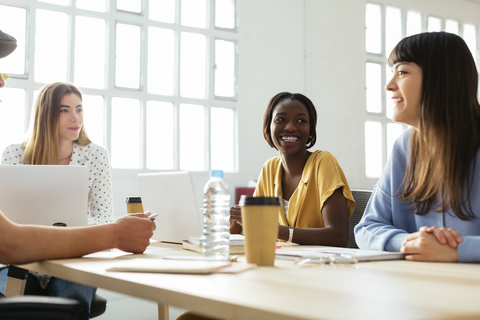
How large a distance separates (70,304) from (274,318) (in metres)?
0.39

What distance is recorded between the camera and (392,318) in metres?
0.61

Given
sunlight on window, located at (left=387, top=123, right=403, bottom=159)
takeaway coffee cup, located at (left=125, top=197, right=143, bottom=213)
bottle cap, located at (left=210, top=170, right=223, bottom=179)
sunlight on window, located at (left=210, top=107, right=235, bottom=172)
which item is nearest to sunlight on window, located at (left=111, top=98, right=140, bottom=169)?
sunlight on window, located at (left=210, top=107, right=235, bottom=172)

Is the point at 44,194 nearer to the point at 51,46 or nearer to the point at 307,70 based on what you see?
the point at 51,46

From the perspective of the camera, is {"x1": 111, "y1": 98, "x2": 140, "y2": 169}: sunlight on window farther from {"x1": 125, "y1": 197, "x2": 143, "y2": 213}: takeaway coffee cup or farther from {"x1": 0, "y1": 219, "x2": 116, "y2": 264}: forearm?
{"x1": 0, "y1": 219, "x2": 116, "y2": 264}: forearm

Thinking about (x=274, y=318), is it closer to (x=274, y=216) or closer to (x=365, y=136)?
(x=274, y=216)

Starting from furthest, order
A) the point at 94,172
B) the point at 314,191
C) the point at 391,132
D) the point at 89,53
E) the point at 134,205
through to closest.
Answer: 1. the point at 391,132
2. the point at 89,53
3. the point at 94,172
4. the point at 314,191
5. the point at 134,205

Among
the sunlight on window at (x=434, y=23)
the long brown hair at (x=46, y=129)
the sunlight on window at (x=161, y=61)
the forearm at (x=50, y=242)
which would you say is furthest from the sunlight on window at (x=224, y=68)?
the forearm at (x=50, y=242)

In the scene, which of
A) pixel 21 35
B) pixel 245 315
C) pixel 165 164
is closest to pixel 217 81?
pixel 165 164

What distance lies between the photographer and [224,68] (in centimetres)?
573

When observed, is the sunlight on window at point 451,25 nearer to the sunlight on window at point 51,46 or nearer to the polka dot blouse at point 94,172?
the sunlight on window at point 51,46

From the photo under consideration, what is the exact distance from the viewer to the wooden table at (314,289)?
66 cm

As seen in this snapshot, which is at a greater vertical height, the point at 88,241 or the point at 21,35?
the point at 21,35

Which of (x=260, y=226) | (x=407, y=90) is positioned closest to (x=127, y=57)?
(x=407, y=90)

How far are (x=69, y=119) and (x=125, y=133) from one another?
227 cm
